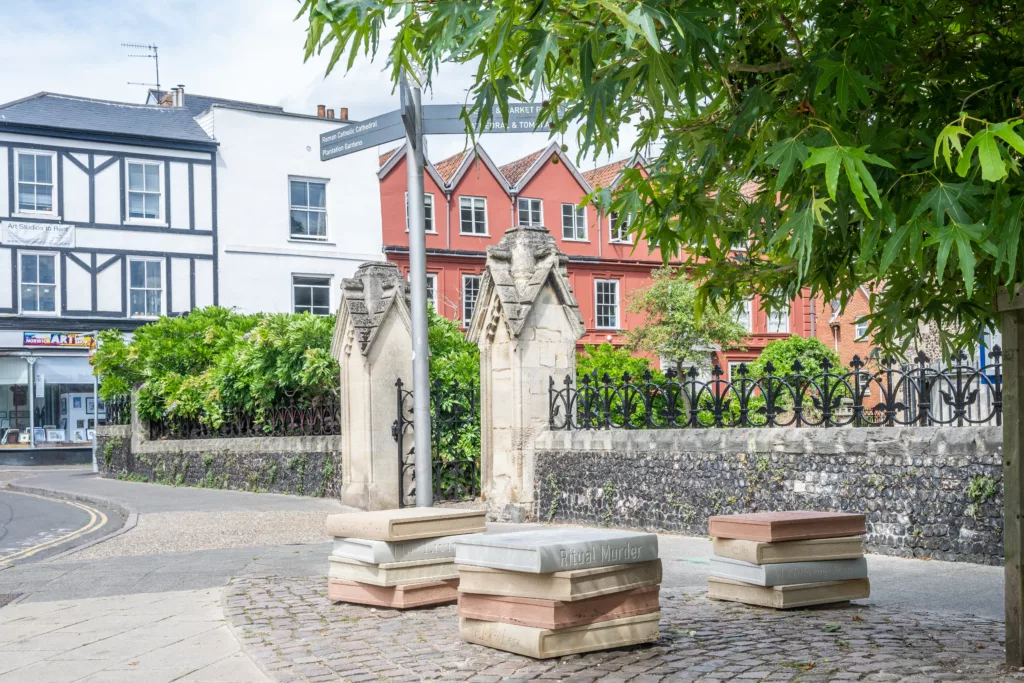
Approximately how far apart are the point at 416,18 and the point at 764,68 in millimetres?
1378

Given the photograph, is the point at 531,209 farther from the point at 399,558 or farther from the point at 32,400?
the point at 399,558

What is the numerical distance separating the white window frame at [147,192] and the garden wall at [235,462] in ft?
34.9

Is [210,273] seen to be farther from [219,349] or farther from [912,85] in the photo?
[912,85]

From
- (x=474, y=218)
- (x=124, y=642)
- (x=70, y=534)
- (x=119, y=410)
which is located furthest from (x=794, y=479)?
(x=474, y=218)

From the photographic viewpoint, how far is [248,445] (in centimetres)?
2005

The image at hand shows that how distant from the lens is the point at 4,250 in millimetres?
33844

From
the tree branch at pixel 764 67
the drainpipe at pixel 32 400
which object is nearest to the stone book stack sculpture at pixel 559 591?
the tree branch at pixel 764 67

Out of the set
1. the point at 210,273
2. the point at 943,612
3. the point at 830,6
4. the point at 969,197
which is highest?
the point at 210,273

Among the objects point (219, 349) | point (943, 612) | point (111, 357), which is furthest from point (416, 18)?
point (111, 357)

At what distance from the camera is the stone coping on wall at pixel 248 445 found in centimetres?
1747

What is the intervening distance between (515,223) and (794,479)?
33.3 metres

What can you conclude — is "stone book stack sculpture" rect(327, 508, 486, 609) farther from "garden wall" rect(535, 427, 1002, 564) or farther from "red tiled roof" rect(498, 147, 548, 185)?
"red tiled roof" rect(498, 147, 548, 185)

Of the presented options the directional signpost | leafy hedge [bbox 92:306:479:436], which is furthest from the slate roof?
the directional signpost

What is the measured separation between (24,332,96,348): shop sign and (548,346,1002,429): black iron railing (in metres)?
25.8
